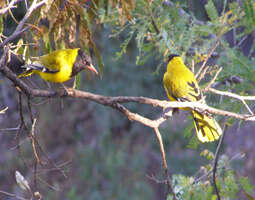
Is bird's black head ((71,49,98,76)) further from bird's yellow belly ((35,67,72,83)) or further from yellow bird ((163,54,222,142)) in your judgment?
yellow bird ((163,54,222,142))

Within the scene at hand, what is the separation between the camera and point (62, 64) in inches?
148

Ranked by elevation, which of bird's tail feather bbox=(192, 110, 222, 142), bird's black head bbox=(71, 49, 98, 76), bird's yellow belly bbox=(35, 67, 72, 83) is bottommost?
bird's tail feather bbox=(192, 110, 222, 142)

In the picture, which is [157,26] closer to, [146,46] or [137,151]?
[146,46]

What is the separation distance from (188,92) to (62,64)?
1.45 metres

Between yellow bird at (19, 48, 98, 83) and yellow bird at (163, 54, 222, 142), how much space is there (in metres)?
1.11

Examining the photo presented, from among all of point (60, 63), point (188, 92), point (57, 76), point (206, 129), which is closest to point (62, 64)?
point (60, 63)

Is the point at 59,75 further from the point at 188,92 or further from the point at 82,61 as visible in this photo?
the point at 188,92

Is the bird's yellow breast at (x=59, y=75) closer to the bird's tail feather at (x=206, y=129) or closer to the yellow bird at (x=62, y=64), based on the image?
the yellow bird at (x=62, y=64)

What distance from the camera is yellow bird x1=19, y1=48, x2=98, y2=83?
3.69m

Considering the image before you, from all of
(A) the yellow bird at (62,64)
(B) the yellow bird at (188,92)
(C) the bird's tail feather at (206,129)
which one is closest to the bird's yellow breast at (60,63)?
(A) the yellow bird at (62,64)

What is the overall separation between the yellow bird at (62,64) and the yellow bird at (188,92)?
1115 mm

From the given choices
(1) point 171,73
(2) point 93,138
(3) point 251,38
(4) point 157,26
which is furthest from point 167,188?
(2) point 93,138

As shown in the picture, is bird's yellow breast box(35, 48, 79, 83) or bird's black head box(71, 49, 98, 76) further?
bird's black head box(71, 49, 98, 76)

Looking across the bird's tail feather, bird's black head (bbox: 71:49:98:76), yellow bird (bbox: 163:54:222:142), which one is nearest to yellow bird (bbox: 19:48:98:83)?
bird's black head (bbox: 71:49:98:76)
